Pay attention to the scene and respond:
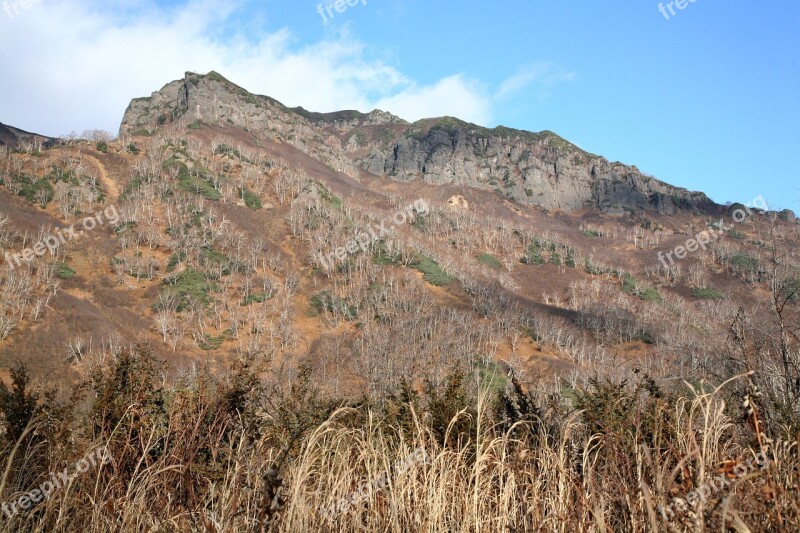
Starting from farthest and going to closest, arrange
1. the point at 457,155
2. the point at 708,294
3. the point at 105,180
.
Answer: the point at 457,155 < the point at 708,294 < the point at 105,180

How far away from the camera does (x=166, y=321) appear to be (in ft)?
128

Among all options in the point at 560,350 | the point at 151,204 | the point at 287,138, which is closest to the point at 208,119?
the point at 287,138

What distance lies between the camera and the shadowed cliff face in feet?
362

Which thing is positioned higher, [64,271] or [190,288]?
[64,271]

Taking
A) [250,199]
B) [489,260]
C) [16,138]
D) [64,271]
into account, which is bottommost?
[64,271]

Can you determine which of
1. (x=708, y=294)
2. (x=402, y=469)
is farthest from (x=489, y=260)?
(x=402, y=469)

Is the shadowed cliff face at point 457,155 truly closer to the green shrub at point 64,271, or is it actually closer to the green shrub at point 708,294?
the green shrub at point 708,294

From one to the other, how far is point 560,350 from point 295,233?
37.2 m

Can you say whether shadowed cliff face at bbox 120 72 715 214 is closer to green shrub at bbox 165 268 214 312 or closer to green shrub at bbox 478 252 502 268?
green shrub at bbox 478 252 502 268

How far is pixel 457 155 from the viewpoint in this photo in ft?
479

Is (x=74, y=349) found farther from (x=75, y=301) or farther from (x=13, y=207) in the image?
(x=13, y=207)

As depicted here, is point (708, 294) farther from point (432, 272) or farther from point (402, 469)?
point (402, 469)

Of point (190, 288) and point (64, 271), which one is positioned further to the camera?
point (190, 288)

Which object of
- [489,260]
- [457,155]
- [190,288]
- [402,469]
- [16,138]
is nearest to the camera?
[402,469]
